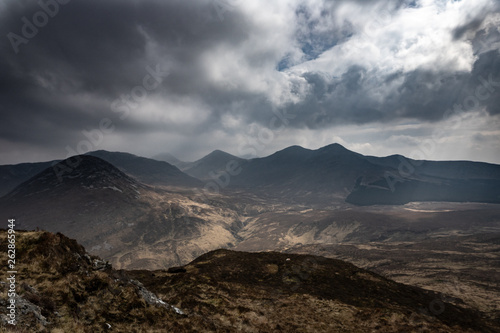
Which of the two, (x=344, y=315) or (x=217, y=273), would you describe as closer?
(x=344, y=315)

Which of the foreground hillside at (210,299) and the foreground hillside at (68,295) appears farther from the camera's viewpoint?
the foreground hillside at (210,299)

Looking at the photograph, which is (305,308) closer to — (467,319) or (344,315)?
(344,315)

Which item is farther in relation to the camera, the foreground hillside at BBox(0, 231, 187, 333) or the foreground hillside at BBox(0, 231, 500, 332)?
the foreground hillside at BBox(0, 231, 500, 332)

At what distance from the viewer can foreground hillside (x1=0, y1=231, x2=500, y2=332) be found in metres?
13.7

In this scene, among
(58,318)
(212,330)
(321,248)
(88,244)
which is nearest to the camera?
(58,318)

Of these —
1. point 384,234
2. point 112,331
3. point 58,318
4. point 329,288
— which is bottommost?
point 384,234

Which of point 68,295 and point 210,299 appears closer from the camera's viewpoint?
point 68,295

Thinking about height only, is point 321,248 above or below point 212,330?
below

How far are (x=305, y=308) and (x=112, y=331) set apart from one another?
18.2 meters

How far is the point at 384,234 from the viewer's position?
184000 millimetres

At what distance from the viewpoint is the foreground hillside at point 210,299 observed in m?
13.7

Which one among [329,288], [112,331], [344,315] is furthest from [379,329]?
[112,331]

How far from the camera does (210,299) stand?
22594 mm

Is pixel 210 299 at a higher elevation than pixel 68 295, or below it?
below
